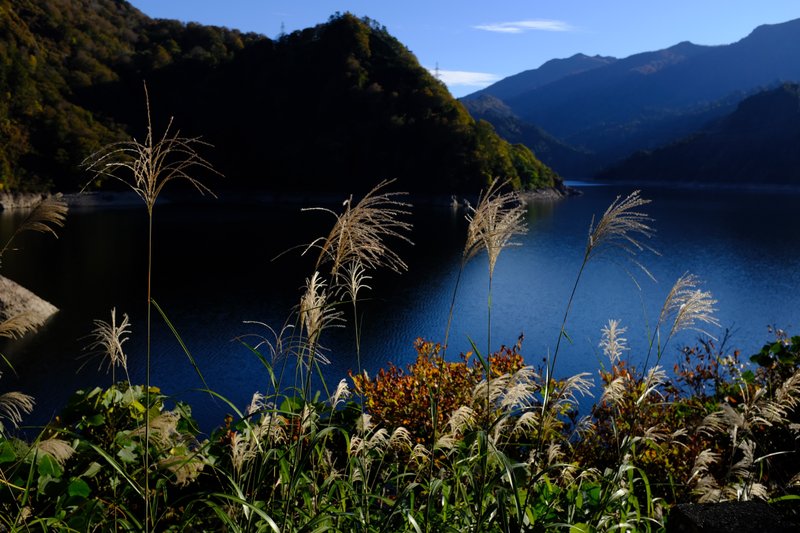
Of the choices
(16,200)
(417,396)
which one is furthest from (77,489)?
(16,200)

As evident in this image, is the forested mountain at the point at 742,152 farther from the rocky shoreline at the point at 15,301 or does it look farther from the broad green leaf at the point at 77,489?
the broad green leaf at the point at 77,489

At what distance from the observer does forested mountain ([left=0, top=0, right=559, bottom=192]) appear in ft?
224

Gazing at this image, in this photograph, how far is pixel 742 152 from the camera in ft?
362

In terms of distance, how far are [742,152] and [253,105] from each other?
287ft

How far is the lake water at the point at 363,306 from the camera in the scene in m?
16.5

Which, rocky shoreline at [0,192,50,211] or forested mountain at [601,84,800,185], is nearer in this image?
rocky shoreline at [0,192,50,211]

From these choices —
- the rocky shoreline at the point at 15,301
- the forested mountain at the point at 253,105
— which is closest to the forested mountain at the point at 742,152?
the forested mountain at the point at 253,105

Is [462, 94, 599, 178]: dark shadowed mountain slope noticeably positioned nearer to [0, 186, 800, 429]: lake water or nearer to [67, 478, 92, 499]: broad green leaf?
[0, 186, 800, 429]: lake water

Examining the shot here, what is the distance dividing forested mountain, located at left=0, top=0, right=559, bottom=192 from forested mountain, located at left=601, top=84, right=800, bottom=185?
135 ft

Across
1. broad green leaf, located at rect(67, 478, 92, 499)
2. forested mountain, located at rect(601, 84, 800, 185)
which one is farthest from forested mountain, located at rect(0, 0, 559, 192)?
broad green leaf, located at rect(67, 478, 92, 499)

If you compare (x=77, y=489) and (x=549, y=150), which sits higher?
(x=549, y=150)

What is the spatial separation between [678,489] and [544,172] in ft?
285

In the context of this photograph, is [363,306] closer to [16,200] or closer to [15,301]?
[15,301]

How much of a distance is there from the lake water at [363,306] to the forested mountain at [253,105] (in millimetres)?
25078
